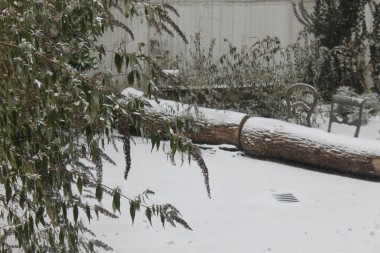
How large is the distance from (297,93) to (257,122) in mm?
1523

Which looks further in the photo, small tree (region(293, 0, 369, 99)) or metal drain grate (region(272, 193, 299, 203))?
small tree (region(293, 0, 369, 99))

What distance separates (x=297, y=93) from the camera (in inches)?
328

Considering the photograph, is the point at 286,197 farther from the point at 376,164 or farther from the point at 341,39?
the point at 341,39

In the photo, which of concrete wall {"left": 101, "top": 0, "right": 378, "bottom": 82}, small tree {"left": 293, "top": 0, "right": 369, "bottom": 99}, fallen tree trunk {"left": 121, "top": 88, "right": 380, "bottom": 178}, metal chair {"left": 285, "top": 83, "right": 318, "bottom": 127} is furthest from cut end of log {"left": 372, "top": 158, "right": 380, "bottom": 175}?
concrete wall {"left": 101, "top": 0, "right": 378, "bottom": 82}

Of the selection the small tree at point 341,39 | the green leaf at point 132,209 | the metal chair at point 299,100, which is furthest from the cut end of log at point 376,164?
the green leaf at point 132,209

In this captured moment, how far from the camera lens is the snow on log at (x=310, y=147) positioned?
20.4 feet

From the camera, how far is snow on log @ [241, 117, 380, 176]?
6.22 meters

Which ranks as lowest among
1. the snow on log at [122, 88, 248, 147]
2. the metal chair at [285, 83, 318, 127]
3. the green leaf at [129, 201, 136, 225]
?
the snow on log at [122, 88, 248, 147]

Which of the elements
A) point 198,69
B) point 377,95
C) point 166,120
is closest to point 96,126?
point 166,120

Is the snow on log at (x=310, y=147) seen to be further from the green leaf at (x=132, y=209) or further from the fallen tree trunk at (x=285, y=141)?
the green leaf at (x=132, y=209)

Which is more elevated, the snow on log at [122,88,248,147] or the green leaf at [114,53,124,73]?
the green leaf at [114,53,124,73]

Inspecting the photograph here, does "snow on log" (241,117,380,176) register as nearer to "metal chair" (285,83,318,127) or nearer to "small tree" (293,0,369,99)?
"metal chair" (285,83,318,127)

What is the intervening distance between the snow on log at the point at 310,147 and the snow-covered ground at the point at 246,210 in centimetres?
15

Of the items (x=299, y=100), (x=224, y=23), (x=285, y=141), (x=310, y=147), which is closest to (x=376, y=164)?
(x=310, y=147)
